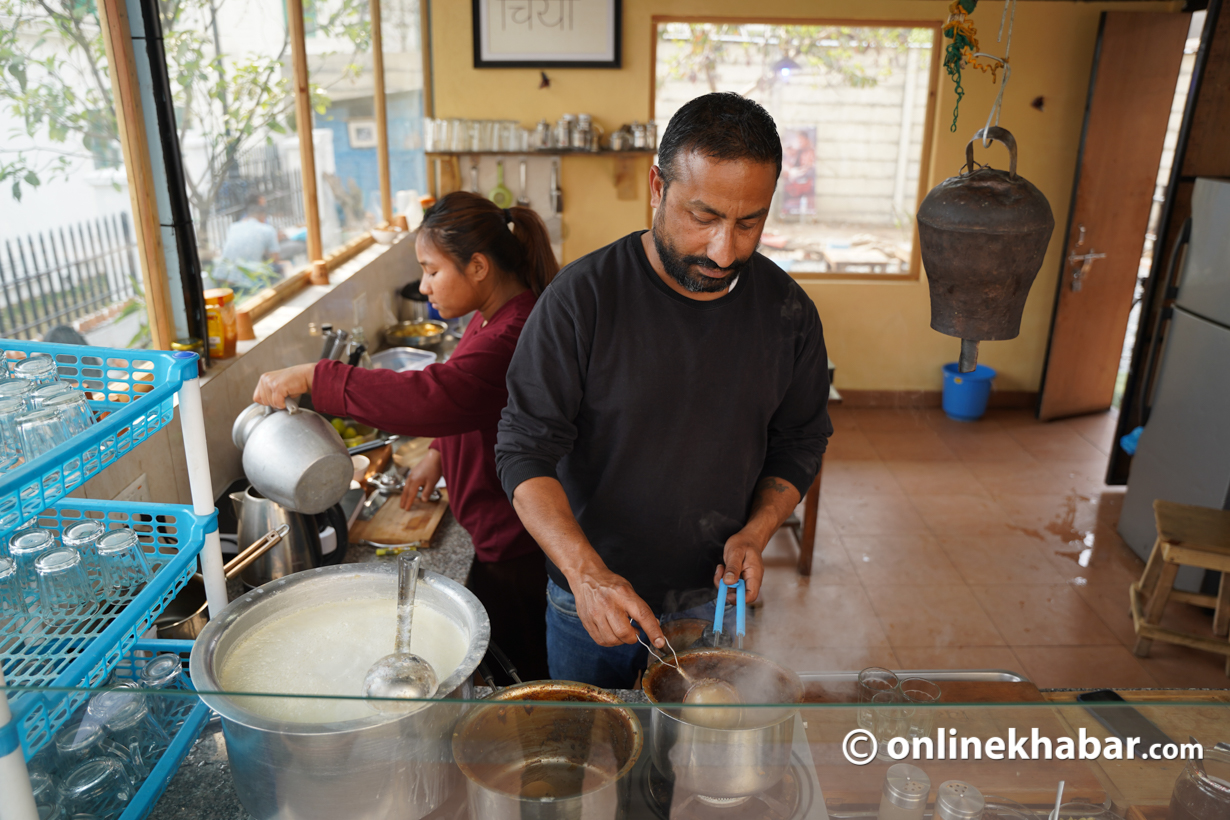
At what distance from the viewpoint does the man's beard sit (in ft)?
Answer: 4.64

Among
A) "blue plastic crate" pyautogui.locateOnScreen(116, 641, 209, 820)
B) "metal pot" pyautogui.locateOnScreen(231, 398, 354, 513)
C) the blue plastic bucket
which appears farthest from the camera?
the blue plastic bucket

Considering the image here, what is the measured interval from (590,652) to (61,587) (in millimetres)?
957

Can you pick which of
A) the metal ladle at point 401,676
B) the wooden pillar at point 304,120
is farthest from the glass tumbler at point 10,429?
the wooden pillar at point 304,120

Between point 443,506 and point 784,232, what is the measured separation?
12.4 ft

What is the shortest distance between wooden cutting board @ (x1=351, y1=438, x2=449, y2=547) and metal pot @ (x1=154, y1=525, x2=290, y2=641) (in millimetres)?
620

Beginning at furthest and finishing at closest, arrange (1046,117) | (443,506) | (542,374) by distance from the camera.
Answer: (1046,117) < (443,506) < (542,374)

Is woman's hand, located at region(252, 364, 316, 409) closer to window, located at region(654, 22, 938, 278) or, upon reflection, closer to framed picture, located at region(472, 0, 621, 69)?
framed picture, located at region(472, 0, 621, 69)

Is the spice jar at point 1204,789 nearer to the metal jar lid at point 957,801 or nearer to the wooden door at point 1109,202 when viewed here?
the metal jar lid at point 957,801

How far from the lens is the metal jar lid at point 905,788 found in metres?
0.90

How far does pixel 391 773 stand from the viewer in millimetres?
908

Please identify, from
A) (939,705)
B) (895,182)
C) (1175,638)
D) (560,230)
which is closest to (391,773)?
(939,705)

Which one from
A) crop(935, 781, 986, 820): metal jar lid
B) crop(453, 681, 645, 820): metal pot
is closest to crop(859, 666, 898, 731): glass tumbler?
crop(935, 781, 986, 820): metal jar lid

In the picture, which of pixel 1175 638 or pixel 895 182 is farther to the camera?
pixel 895 182

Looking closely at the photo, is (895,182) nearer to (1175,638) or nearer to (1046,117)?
(1046,117)
